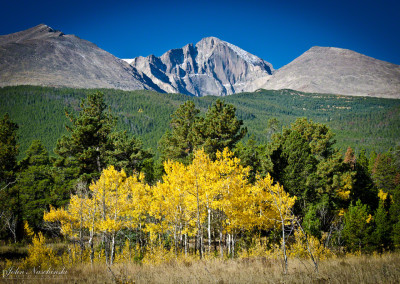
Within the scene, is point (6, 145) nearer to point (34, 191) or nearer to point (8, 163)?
point (8, 163)

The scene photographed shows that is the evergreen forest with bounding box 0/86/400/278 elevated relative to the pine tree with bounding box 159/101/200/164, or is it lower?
lower

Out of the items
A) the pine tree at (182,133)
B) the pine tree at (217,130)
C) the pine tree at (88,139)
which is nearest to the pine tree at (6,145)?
the pine tree at (88,139)

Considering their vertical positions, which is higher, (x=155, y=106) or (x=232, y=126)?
(x=155, y=106)

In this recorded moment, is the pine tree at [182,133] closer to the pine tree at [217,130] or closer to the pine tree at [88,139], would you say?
the pine tree at [217,130]

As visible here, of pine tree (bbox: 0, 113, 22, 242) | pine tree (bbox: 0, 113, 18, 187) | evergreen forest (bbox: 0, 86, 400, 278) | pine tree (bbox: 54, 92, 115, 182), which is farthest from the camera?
pine tree (bbox: 54, 92, 115, 182)

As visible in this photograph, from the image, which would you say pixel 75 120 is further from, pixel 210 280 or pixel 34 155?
pixel 210 280

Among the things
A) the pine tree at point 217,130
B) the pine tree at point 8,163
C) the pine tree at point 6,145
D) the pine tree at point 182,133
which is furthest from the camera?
the pine tree at point 182,133

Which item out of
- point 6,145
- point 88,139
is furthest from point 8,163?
point 88,139

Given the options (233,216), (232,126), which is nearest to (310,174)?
(232,126)

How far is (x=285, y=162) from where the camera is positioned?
2380cm

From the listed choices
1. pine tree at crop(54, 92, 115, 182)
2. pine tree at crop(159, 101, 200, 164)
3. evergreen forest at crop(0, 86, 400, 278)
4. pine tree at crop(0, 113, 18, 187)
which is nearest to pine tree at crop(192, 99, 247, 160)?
evergreen forest at crop(0, 86, 400, 278)

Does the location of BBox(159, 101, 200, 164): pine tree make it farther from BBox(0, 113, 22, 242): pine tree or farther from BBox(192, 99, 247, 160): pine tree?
BBox(0, 113, 22, 242): pine tree

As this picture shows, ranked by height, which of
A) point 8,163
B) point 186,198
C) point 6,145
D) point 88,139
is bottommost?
point 186,198

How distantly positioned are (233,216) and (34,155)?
30069mm
